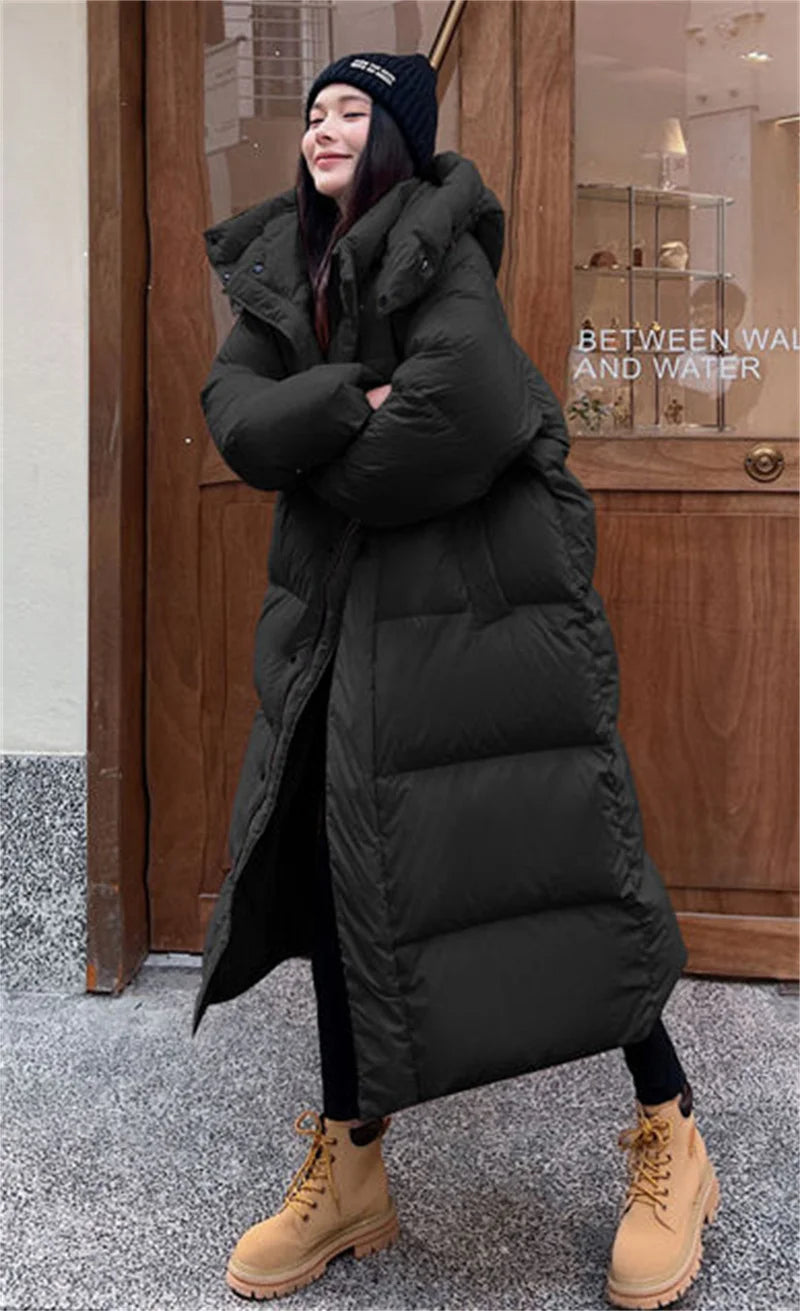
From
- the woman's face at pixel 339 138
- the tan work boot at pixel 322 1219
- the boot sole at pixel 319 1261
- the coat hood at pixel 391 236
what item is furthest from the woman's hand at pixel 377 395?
the boot sole at pixel 319 1261

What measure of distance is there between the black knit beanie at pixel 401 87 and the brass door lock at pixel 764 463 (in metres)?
1.29

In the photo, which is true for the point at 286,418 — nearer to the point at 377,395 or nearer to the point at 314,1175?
the point at 377,395

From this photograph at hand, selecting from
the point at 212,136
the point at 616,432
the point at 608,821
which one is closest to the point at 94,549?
the point at 212,136

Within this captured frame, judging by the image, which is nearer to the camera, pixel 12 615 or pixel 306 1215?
pixel 306 1215

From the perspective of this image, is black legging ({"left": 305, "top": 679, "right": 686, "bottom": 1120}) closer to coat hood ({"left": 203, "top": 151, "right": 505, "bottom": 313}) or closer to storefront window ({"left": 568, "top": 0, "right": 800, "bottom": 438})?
coat hood ({"left": 203, "top": 151, "right": 505, "bottom": 313})

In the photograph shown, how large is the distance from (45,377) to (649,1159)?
2.10 m

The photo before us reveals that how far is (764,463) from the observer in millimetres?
3029

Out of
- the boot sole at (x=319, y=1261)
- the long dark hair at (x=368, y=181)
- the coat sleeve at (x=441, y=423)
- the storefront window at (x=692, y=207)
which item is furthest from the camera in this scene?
the storefront window at (x=692, y=207)

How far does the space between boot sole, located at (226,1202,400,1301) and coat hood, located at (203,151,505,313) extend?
140cm

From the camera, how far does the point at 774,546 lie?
3.06 metres

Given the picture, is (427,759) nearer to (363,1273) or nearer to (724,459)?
(363,1273)

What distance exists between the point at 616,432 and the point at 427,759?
56.2 inches

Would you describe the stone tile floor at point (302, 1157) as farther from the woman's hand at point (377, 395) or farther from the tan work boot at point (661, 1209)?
the woman's hand at point (377, 395)

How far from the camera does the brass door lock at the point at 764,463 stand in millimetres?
3023
